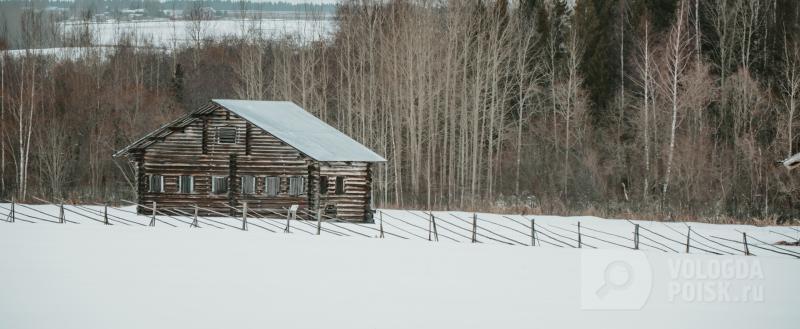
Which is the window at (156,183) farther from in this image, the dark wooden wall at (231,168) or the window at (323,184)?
the window at (323,184)

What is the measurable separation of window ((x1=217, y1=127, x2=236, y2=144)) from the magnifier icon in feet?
69.1

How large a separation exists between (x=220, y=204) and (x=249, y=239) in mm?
11521

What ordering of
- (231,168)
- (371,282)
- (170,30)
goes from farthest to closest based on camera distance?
(170,30), (231,168), (371,282)

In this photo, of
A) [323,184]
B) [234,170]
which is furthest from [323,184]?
[234,170]

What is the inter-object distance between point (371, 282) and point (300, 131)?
23415mm

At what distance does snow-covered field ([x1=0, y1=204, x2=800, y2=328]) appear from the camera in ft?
59.8

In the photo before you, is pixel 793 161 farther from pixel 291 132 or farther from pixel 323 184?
pixel 291 132

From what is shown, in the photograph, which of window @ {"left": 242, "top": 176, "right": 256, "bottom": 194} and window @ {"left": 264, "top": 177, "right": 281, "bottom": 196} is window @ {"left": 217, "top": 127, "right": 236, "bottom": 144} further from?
window @ {"left": 264, "top": 177, "right": 281, "bottom": 196}

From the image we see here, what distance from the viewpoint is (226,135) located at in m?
43.7

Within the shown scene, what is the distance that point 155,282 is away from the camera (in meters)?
21.8

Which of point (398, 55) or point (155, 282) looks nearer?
point (155, 282)

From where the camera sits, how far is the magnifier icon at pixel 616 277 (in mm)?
22642

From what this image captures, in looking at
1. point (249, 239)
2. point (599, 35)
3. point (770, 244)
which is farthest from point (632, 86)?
point (249, 239)

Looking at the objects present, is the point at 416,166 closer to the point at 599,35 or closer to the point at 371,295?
the point at 599,35
